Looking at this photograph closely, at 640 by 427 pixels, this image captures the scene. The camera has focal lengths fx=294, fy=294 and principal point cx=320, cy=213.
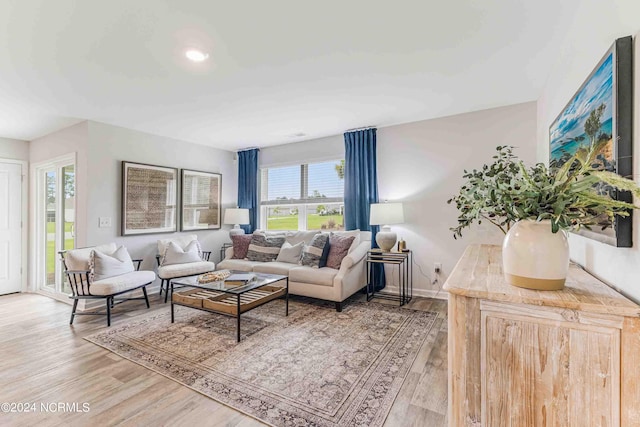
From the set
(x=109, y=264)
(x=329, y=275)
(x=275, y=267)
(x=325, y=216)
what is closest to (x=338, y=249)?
(x=329, y=275)

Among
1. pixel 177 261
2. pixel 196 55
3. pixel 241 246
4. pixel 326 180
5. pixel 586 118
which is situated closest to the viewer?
pixel 586 118

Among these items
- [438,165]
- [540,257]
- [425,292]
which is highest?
[438,165]

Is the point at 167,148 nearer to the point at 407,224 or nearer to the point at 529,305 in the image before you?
the point at 407,224

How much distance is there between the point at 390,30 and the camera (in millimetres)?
2049

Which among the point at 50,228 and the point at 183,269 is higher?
the point at 50,228

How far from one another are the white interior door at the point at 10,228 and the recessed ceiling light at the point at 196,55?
14.5 ft

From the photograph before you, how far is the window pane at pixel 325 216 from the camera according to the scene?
4.84 m

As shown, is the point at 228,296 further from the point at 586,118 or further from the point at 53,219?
the point at 53,219

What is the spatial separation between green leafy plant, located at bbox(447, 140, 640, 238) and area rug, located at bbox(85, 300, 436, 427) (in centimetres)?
141

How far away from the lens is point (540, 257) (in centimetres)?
107

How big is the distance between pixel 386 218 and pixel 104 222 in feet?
12.4

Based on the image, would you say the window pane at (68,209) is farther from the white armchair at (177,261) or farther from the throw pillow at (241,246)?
the throw pillow at (241,246)

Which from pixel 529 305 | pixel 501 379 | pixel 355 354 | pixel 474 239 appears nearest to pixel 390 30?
pixel 529 305

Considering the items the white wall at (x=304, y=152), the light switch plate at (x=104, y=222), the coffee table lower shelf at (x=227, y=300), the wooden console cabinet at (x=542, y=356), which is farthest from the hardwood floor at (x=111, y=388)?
the white wall at (x=304, y=152)
